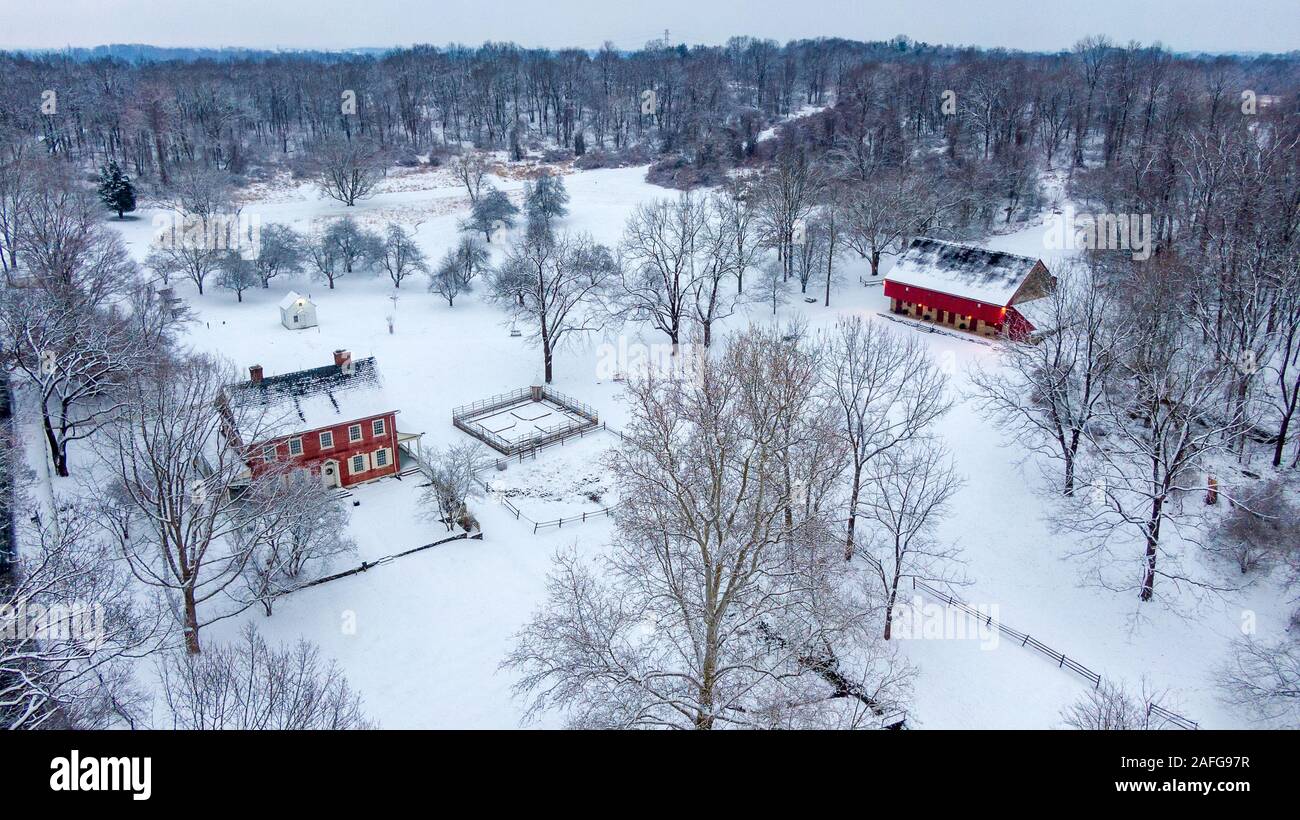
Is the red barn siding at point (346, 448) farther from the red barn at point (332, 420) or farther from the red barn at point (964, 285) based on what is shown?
the red barn at point (964, 285)

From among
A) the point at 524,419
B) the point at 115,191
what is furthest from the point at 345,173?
the point at 524,419

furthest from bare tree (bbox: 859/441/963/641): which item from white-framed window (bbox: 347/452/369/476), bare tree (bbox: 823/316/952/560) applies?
white-framed window (bbox: 347/452/369/476)

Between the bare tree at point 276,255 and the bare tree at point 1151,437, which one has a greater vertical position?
the bare tree at point 276,255

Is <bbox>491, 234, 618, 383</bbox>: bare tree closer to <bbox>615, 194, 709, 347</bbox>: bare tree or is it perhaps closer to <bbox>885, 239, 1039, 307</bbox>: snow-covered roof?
<bbox>615, 194, 709, 347</bbox>: bare tree

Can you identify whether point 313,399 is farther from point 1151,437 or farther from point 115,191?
point 115,191

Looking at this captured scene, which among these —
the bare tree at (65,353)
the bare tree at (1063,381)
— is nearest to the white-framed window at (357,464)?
the bare tree at (65,353)

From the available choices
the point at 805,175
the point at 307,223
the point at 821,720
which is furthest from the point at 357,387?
the point at 307,223
